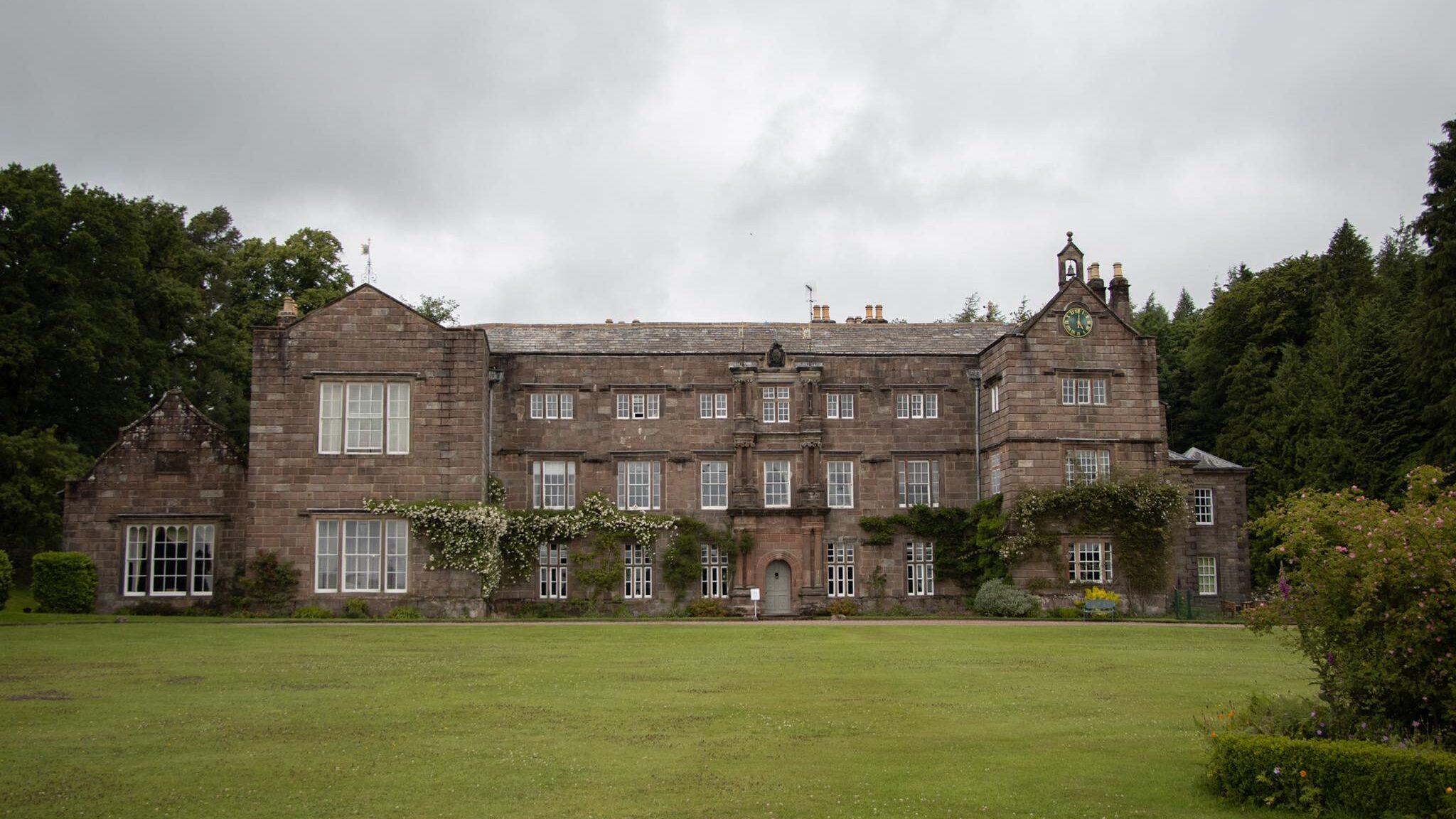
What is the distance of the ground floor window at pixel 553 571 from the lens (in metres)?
39.0

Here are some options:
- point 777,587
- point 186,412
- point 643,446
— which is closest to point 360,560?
point 186,412

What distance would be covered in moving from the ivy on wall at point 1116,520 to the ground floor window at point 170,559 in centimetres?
2390

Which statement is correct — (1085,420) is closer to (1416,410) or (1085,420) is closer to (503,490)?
(1416,410)

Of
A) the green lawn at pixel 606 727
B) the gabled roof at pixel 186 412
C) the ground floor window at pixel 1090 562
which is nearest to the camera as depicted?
the green lawn at pixel 606 727

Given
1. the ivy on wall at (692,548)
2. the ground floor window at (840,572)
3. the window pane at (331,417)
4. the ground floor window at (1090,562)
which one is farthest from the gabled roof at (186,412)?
the ground floor window at (1090,562)

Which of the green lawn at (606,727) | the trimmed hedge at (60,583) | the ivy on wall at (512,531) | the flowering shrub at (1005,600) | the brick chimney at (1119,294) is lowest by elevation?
the green lawn at (606,727)

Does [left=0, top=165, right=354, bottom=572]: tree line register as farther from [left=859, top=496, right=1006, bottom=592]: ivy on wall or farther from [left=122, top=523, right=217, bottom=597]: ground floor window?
[left=859, top=496, right=1006, bottom=592]: ivy on wall

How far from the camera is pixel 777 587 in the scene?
3975 cm

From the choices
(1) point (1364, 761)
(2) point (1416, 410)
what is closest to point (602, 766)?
(1) point (1364, 761)

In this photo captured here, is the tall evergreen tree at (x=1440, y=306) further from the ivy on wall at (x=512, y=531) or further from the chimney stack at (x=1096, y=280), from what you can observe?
the ivy on wall at (x=512, y=531)

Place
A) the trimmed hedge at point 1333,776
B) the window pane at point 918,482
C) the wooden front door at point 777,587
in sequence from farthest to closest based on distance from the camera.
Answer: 1. the window pane at point 918,482
2. the wooden front door at point 777,587
3. the trimmed hedge at point 1333,776

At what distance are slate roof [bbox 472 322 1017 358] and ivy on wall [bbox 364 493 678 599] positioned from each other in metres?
5.63

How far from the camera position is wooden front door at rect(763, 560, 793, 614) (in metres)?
39.6

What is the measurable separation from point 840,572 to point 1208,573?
14.3 metres
